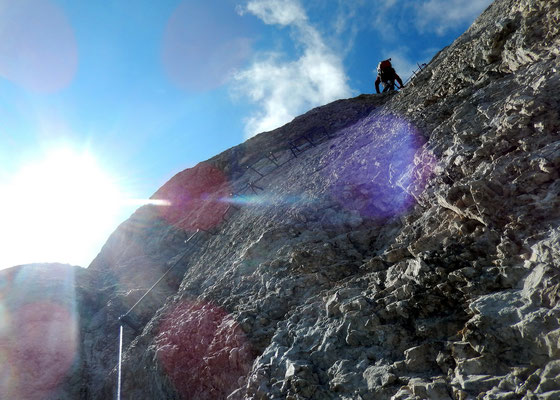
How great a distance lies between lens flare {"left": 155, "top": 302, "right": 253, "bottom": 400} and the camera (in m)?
7.04

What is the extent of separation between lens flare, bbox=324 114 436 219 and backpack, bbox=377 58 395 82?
11006mm

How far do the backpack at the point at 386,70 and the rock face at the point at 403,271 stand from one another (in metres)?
9.18

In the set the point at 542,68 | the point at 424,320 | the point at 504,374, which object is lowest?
the point at 504,374

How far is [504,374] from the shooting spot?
3.76 m

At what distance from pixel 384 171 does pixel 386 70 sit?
14.9 meters

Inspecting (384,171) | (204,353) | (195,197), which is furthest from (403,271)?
(195,197)

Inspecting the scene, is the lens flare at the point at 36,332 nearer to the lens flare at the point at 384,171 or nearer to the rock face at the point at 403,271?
the rock face at the point at 403,271

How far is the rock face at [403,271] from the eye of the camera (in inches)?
168

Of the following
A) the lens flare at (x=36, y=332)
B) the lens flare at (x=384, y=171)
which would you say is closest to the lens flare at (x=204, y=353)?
the lens flare at (x=384, y=171)

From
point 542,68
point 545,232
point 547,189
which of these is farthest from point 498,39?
point 545,232

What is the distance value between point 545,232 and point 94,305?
49.1 feet

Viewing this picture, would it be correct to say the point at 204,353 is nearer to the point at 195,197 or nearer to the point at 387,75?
the point at 195,197

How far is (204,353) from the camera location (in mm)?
7867

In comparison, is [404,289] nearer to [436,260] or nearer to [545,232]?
[436,260]
